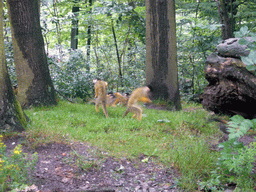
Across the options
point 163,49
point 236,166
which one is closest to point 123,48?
point 163,49

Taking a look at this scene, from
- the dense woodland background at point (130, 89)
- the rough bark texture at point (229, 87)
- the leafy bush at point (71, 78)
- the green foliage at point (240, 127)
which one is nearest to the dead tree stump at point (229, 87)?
the rough bark texture at point (229, 87)

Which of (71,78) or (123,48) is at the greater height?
(123,48)

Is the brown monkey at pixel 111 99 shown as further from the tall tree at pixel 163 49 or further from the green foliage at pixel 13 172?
the green foliage at pixel 13 172

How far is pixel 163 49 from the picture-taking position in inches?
340

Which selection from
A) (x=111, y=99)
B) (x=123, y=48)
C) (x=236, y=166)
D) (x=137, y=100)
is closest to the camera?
(x=236, y=166)

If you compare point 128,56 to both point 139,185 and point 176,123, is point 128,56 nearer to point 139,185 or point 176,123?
point 176,123

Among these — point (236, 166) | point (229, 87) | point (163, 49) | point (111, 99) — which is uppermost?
point (163, 49)

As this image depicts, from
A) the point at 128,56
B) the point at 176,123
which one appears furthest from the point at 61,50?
the point at 176,123

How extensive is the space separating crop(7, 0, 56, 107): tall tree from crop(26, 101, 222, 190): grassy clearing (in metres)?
0.61

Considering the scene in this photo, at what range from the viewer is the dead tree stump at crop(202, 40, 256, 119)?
275 inches

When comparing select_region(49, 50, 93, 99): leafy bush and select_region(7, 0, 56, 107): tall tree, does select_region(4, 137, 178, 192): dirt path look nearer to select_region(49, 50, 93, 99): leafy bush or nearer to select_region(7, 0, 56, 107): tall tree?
select_region(7, 0, 56, 107): tall tree

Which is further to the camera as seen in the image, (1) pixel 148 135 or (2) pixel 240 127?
(1) pixel 148 135

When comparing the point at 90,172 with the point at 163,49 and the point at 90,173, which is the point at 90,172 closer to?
the point at 90,173

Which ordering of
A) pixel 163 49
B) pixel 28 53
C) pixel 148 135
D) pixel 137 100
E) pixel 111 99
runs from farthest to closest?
1. pixel 111 99
2. pixel 163 49
3. pixel 28 53
4. pixel 137 100
5. pixel 148 135
